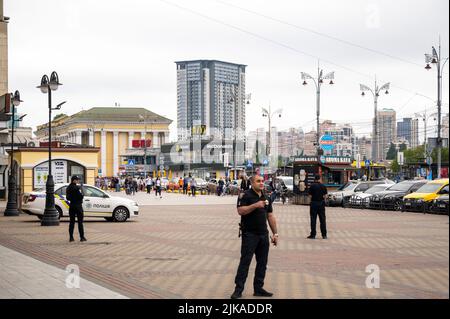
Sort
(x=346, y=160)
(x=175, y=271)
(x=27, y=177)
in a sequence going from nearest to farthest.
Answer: (x=175, y=271), (x=27, y=177), (x=346, y=160)

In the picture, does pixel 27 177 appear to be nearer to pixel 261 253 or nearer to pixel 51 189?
pixel 51 189

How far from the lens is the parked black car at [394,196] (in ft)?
123

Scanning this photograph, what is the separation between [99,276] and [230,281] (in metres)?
2.37

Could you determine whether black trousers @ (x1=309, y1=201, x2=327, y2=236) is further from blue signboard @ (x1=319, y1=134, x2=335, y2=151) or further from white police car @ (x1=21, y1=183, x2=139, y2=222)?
blue signboard @ (x1=319, y1=134, x2=335, y2=151)

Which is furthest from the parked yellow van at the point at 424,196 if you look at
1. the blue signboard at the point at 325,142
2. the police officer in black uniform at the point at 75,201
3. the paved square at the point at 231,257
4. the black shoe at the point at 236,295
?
the black shoe at the point at 236,295

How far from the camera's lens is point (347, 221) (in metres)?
29.2

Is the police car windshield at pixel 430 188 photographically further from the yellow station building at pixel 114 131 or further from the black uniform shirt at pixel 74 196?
the yellow station building at pixel 114 131

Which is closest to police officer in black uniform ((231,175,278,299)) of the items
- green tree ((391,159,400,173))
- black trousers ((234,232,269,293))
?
black trousers ((234,232,269,293))

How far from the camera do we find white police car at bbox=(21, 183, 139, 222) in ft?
96.8

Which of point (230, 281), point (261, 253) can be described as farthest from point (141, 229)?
point (261, 253)

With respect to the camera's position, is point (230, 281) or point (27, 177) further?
point (27, 177)

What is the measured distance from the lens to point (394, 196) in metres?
37.8

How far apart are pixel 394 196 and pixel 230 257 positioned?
23006 mm

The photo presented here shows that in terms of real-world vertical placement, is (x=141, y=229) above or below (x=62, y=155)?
below
